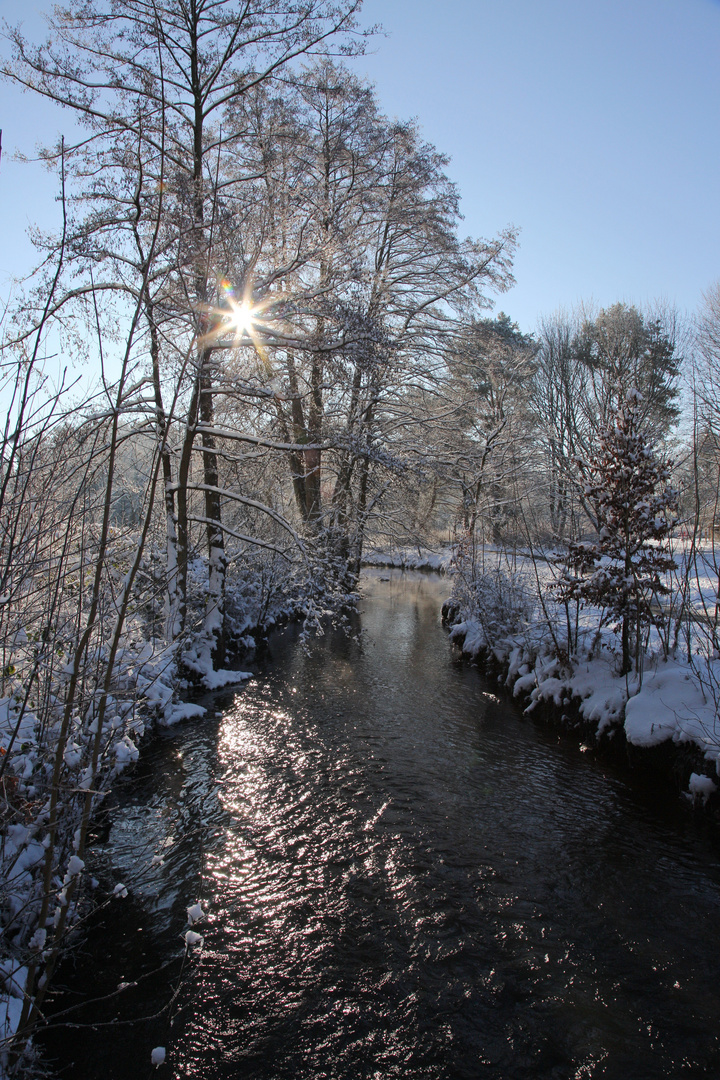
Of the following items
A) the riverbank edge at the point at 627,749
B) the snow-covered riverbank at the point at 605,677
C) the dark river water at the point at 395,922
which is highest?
the snow-covered riverbank at the point at 605,677

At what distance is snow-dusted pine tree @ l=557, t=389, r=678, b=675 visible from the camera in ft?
22.9

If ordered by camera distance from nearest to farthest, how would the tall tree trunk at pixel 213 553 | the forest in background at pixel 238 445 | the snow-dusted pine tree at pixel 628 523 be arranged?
the forest in background at pixel 238 445, the snow-dusted pine tree at pixel 628 523, the tall tree trunk at pixel 213 553

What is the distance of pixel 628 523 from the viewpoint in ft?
23.8

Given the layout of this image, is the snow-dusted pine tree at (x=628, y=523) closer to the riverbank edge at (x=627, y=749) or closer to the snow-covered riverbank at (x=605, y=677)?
the snow-covered riverbank at (x=605, y=677)

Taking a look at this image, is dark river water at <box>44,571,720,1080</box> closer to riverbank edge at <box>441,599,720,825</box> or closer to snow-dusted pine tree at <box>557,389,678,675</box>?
riverbank edge at <box>441,599,720,825</box>

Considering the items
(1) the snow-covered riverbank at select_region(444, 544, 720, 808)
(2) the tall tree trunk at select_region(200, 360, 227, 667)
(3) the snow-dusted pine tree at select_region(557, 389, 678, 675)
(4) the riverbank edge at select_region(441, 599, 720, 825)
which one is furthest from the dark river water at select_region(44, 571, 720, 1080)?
(2) the tall tree trunk at select_region(200, 360, 227, 667)

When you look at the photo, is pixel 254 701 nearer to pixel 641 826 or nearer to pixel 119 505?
pixel 641 826

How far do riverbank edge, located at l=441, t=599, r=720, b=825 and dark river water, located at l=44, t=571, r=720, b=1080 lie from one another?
0.23 m

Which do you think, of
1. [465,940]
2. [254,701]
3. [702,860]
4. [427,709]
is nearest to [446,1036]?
[465,940]

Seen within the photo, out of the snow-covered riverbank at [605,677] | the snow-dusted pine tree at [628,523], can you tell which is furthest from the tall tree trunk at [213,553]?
the snow-dusted pine tree at [628,523]

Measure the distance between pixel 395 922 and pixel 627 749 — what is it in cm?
401

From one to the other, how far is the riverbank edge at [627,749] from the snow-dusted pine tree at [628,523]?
97cm

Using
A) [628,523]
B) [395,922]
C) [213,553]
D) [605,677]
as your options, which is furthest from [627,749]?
[213,553]

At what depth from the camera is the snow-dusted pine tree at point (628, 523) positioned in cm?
699
